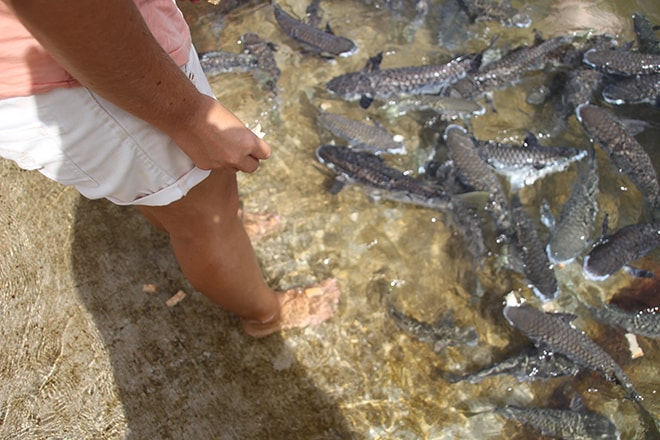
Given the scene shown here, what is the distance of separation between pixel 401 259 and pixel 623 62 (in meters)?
3.24

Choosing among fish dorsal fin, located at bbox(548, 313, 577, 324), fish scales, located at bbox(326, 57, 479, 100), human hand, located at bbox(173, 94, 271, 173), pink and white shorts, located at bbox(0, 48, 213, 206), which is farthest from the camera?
fish scales, located at bbox(326, 57, 479, 100)

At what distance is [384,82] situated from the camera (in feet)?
16.8

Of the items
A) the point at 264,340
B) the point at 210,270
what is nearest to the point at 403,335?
the point at 264,340

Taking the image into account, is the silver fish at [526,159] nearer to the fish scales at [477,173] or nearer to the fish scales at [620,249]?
the fish scales at [477,173]

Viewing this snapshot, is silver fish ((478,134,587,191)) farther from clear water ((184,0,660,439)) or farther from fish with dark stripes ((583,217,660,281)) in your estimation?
fish with dark stripes ((583,217,660,281))

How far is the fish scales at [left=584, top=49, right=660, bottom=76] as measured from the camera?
5.18m

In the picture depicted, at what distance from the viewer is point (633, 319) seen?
383 cm

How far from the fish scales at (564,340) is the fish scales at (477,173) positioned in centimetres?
75

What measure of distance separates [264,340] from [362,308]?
2.43ft

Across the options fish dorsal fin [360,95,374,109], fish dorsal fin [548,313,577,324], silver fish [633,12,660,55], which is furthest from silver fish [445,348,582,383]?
silver fish [633,12,660,55]

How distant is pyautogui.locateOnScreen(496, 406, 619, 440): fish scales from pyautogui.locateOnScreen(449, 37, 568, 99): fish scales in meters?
2.98

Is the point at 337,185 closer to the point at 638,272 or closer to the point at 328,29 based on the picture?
the point at 328,29

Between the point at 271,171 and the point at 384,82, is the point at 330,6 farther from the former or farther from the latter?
the point at 271,171

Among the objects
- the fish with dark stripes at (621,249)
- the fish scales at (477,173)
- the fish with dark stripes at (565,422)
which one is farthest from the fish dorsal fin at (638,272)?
the fish with dark stripes at (565,422)
